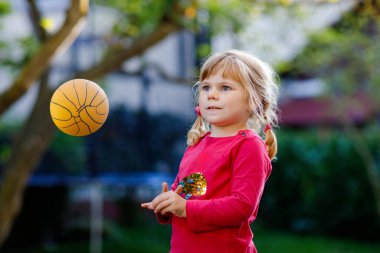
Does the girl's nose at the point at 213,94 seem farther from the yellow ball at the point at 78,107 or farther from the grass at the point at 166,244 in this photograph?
the grass at the point at 166,244

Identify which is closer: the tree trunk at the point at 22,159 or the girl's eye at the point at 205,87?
the girl's eye at the point at 205,87

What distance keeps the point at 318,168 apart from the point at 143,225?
3762 mm

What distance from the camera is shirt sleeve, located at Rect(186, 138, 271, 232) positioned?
2660 millimetres

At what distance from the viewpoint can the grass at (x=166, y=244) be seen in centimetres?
1101

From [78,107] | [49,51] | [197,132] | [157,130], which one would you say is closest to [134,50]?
[49,51]

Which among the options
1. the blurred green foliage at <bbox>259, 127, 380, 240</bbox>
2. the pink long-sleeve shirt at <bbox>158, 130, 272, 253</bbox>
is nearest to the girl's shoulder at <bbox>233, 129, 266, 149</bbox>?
the pink long-sleeve shirt at <bbox>158, 130, 272, 253</bbox>

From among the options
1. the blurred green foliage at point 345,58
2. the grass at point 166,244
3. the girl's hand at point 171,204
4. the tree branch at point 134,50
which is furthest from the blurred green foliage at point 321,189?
the girl's hand at point 171,204

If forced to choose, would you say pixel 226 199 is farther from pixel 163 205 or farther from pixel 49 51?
pixel 49 51

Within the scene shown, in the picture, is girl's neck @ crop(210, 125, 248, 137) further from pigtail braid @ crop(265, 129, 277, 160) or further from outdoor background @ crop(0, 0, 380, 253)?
outdoor background @ crop(0, 0, 380, 253)

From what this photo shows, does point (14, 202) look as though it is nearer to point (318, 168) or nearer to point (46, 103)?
point (46, 103)

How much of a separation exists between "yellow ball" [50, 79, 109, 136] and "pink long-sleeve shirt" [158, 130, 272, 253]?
2.28 feet

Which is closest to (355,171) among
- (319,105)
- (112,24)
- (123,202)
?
(123,202)

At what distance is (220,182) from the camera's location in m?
2.77

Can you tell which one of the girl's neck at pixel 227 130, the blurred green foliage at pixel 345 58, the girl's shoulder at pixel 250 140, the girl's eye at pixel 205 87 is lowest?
the girl's shoulder at pixel 250 140
